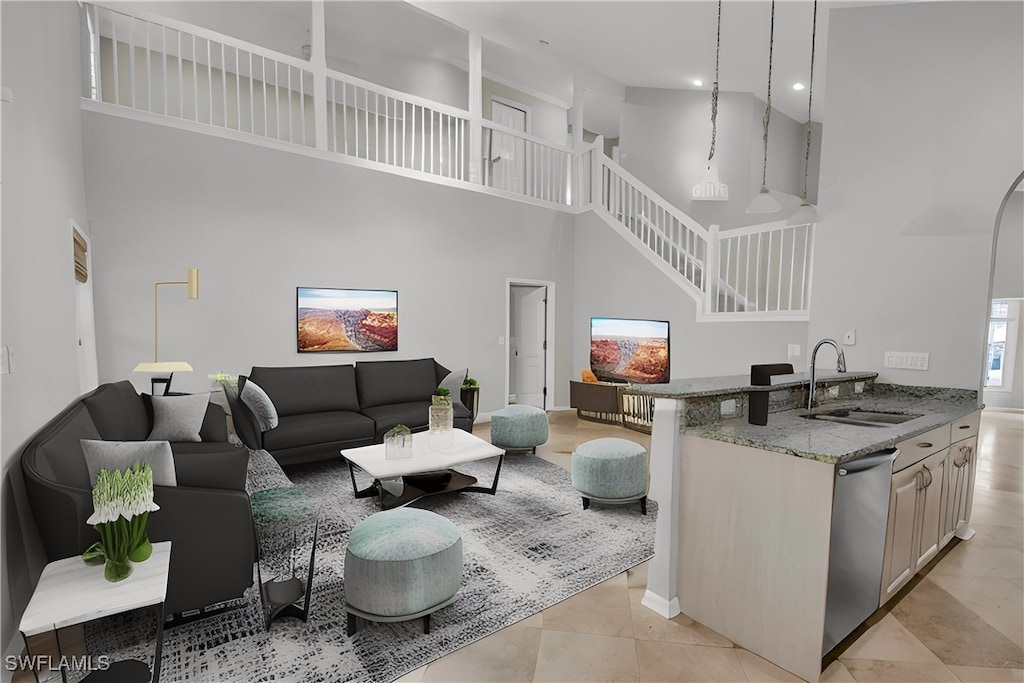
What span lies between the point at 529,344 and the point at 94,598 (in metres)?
6.31

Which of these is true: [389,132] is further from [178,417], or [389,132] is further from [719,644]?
[719,644]

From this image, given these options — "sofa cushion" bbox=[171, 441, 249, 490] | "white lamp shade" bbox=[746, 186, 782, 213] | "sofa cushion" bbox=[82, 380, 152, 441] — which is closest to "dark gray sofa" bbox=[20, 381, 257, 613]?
"sofa cushion" bbox=[171, 441, 249, 490]

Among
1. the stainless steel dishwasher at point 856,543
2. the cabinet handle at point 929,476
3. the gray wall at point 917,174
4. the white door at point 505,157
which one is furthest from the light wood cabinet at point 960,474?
the white door at point 505,157

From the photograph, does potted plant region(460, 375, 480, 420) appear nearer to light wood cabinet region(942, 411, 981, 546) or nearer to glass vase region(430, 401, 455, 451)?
glass vase region(430, 401, 455, 451)

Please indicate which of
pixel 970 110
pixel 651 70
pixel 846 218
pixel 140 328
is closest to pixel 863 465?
pixel 846 218

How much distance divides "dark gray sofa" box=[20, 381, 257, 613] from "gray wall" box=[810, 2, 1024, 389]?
4171mm

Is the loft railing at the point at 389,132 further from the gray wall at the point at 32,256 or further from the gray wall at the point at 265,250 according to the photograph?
the gray wall at the point at 32,256

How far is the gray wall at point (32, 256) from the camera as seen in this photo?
6.65 feet

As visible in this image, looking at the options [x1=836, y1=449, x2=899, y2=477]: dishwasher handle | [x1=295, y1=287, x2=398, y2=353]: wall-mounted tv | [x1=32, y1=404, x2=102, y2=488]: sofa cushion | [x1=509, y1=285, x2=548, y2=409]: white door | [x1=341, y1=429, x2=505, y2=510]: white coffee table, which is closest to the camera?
[x1=836, y1=449, x2=899, y2=477]: dishwasher handle

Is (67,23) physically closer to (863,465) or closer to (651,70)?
(863,465)

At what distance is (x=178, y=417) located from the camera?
150 inches

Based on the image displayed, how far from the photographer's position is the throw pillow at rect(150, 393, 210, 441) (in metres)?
3.76

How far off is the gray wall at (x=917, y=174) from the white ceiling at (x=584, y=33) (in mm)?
1701

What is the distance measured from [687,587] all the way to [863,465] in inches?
36.6
